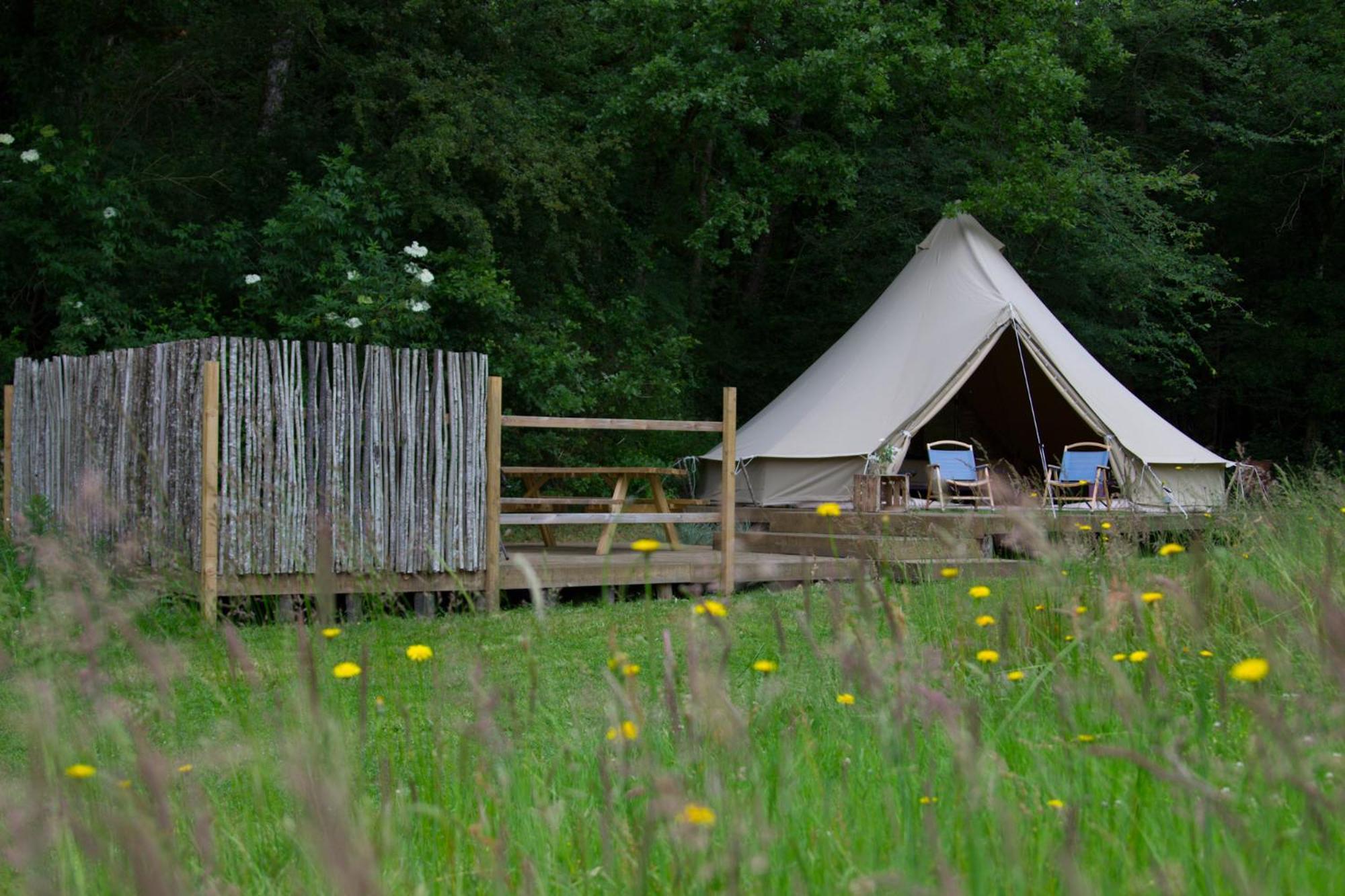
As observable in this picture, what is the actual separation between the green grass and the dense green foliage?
7950 millimetres

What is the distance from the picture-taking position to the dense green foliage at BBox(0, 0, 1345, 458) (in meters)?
11.2

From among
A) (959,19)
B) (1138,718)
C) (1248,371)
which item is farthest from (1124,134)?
(1138,718)

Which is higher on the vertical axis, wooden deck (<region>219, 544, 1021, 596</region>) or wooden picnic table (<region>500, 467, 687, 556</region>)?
wooden picnic table (<region>500, 467, 687, 556</region>)

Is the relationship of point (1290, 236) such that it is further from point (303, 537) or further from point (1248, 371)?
point (303, 537)

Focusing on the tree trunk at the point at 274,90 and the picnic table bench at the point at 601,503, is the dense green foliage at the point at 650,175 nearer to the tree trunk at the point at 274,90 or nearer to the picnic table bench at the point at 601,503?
the tree trunk at the point at 274,90

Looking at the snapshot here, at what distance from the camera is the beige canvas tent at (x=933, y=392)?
10.6 m

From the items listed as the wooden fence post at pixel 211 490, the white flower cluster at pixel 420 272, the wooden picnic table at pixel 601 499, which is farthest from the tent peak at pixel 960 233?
the wooden fence post at pixel 211 490

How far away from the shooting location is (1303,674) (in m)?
2.67

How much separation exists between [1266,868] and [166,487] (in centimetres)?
586

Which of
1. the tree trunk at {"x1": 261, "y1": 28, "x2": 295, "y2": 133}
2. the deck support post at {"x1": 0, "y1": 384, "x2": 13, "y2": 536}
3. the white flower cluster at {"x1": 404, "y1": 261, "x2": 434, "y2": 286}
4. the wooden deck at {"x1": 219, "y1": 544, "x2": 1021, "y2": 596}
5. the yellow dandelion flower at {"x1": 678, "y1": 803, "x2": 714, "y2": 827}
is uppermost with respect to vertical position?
the tree trunk at {"x1": 261, "y1": 28, "x2": 295, "y2": 133}

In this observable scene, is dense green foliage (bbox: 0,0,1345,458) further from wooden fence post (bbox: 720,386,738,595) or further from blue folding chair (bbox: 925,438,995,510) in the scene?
wooden fence post (bbox: 720,386,738,595)

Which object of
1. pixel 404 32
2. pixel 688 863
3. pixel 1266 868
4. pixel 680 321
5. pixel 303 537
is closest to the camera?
pixel 1266 868

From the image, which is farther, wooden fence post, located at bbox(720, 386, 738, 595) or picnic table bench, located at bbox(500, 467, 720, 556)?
wooden fence post, located at bbox(720, 386, 738, 595)

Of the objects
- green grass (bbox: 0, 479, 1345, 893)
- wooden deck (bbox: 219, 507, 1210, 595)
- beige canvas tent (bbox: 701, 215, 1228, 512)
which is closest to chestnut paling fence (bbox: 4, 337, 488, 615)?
wooden deck (bbox: 219, 507, 1210, 595)
